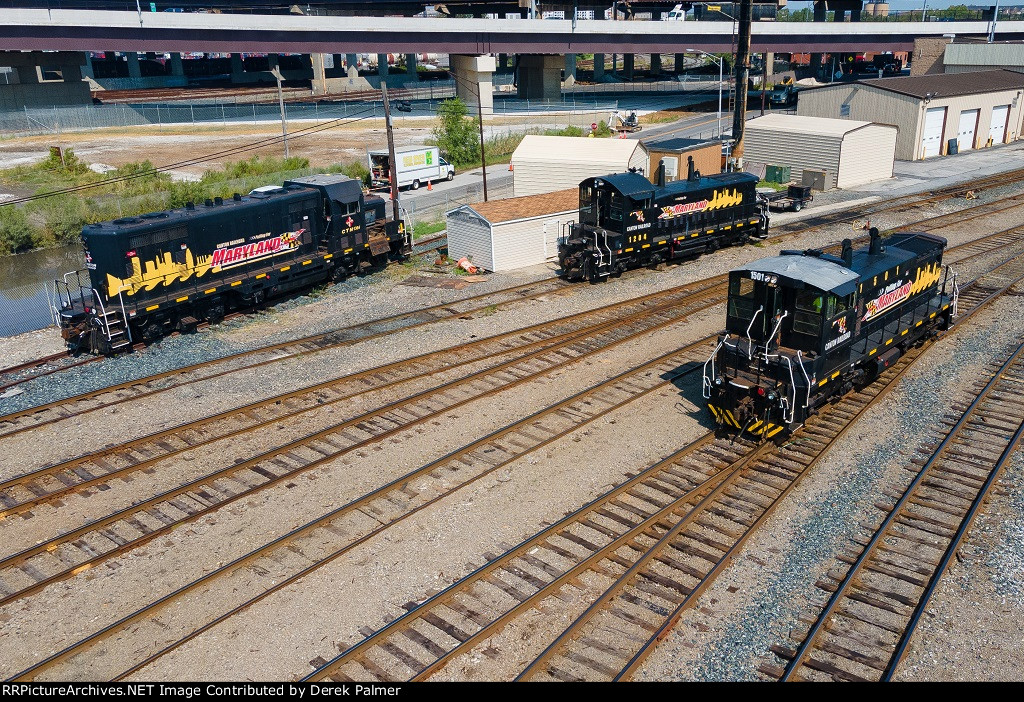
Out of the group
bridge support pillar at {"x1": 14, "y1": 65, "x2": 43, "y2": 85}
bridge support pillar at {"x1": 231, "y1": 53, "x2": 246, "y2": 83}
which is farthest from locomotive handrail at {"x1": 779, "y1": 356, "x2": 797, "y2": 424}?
bridge support pillar at {"x1": 231, "y1": 53, "x2": 246, "y2": 83}

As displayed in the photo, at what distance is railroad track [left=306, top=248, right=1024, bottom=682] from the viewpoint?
11438 mm

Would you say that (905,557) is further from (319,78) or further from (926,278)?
(319,78)

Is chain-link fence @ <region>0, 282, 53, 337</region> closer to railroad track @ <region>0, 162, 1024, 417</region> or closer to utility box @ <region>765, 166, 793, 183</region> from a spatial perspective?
railroad track @ <region>0, 162, 1024, 417</region>

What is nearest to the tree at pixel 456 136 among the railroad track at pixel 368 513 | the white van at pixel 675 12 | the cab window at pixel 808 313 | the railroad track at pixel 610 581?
the railroad track at pixel 368 513

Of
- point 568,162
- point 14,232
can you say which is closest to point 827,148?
point 568,162

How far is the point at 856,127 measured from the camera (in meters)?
49.0

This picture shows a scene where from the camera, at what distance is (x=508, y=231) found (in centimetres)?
3238

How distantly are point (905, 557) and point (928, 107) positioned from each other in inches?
2082

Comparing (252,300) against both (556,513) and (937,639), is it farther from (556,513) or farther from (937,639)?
(937,639)

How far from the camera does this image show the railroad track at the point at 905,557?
11.4 metres

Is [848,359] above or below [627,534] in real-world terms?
above

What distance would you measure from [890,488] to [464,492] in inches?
336

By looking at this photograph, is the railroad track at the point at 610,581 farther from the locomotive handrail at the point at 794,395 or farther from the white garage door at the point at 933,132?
the white garage door at the point at 933,132
